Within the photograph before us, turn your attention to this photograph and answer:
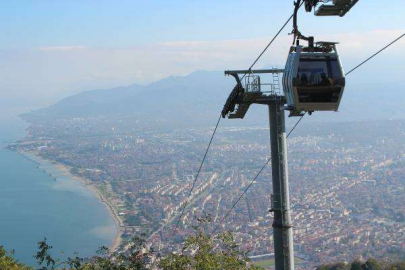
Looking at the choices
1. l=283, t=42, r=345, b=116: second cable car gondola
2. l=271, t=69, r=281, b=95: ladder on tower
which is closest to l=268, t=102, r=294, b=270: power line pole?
l=271, t=69, r=281, b=95: ladder on tower

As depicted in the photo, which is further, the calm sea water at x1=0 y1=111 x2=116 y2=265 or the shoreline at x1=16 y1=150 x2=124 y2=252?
the calm sea water at x1=0 y1=111 x2=116 y2=265

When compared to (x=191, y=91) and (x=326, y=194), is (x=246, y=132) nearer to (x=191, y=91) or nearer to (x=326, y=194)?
(x=326, y=194)

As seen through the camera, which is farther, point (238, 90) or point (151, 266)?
point (151, 266)

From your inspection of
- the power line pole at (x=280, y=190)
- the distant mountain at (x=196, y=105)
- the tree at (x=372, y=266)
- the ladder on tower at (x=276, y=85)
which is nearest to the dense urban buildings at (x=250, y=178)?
the tree at (x=372, y=266)

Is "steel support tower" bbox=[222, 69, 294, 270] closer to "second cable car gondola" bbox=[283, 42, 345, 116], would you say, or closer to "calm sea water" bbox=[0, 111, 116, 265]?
"second cable car gondola" bbox=[283, 42, 345, 116]

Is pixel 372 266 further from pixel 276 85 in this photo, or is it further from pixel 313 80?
pixel 313 80

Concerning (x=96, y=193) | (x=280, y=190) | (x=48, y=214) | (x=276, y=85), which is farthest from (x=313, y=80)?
(x=96, y=193)

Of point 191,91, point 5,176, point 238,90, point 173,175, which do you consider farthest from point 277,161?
point 191,91
